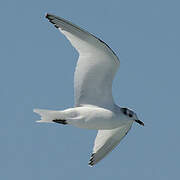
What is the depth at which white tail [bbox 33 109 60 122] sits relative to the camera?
67.7 feet

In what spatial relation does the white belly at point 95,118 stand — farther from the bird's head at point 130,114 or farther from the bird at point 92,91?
the bird's head at point 130,114

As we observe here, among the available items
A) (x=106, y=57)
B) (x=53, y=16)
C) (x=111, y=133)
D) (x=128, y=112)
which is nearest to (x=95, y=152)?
(x=111, y=133)

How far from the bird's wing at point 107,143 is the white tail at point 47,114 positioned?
262 centimetres

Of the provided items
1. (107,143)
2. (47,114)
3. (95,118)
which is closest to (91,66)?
(95,118)

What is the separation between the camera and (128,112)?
21469mm

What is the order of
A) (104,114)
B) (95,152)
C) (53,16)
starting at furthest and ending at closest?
(95,152), (104,114), (53,16)

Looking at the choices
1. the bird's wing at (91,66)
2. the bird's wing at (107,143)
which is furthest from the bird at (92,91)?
the bird's wing at (107,143)

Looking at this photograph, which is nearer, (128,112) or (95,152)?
(128,112)

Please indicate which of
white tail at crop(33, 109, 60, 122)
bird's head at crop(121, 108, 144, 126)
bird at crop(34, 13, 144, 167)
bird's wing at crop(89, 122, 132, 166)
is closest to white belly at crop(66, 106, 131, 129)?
bird at crop(34, 13, 144, 167)

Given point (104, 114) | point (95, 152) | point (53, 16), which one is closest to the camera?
point (53, 16)

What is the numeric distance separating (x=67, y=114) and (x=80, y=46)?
1897 millimetres

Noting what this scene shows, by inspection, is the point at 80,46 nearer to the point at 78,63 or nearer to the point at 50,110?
the point at 78,63

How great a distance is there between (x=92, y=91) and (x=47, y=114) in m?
1.51

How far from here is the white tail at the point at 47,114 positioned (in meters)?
20.6
